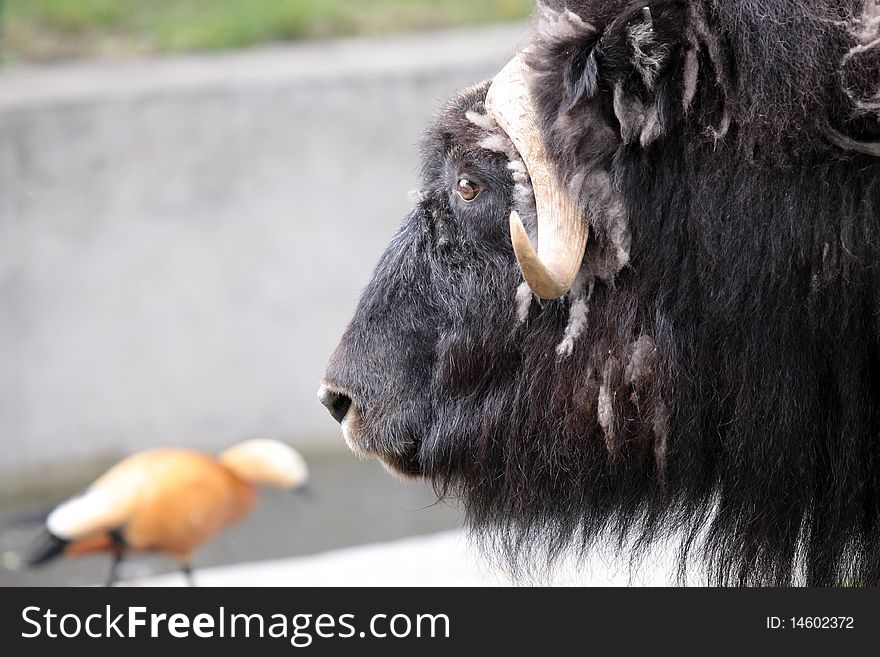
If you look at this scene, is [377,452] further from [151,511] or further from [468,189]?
[151,511]

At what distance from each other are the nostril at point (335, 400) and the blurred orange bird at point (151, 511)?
55.0 inches

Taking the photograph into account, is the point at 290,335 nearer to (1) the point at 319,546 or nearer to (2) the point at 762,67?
(1) the point at 319,546

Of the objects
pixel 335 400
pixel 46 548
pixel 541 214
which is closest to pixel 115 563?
pixel 46 548

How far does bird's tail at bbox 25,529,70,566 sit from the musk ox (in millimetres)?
1546

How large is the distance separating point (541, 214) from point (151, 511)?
73.3 inches

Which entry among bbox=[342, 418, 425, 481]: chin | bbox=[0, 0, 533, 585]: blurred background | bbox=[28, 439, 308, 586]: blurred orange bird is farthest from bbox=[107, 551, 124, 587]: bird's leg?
bbox=[0, 0, 533, 585]: blurred background

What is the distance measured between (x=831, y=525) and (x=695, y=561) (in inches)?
8.6

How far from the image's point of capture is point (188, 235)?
5.11 m

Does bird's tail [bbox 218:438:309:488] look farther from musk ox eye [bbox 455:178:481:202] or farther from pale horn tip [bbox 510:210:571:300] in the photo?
pale horn tip [bbox 510:210:571:300]

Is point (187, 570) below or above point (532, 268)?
below

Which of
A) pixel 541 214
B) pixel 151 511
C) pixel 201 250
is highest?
pixel 541 214

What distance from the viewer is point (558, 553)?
1724mm

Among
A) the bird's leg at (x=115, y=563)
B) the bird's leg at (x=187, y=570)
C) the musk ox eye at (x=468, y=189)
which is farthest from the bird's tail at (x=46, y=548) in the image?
the musk ox eye at (x=468, y=189)

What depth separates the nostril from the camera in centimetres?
171
